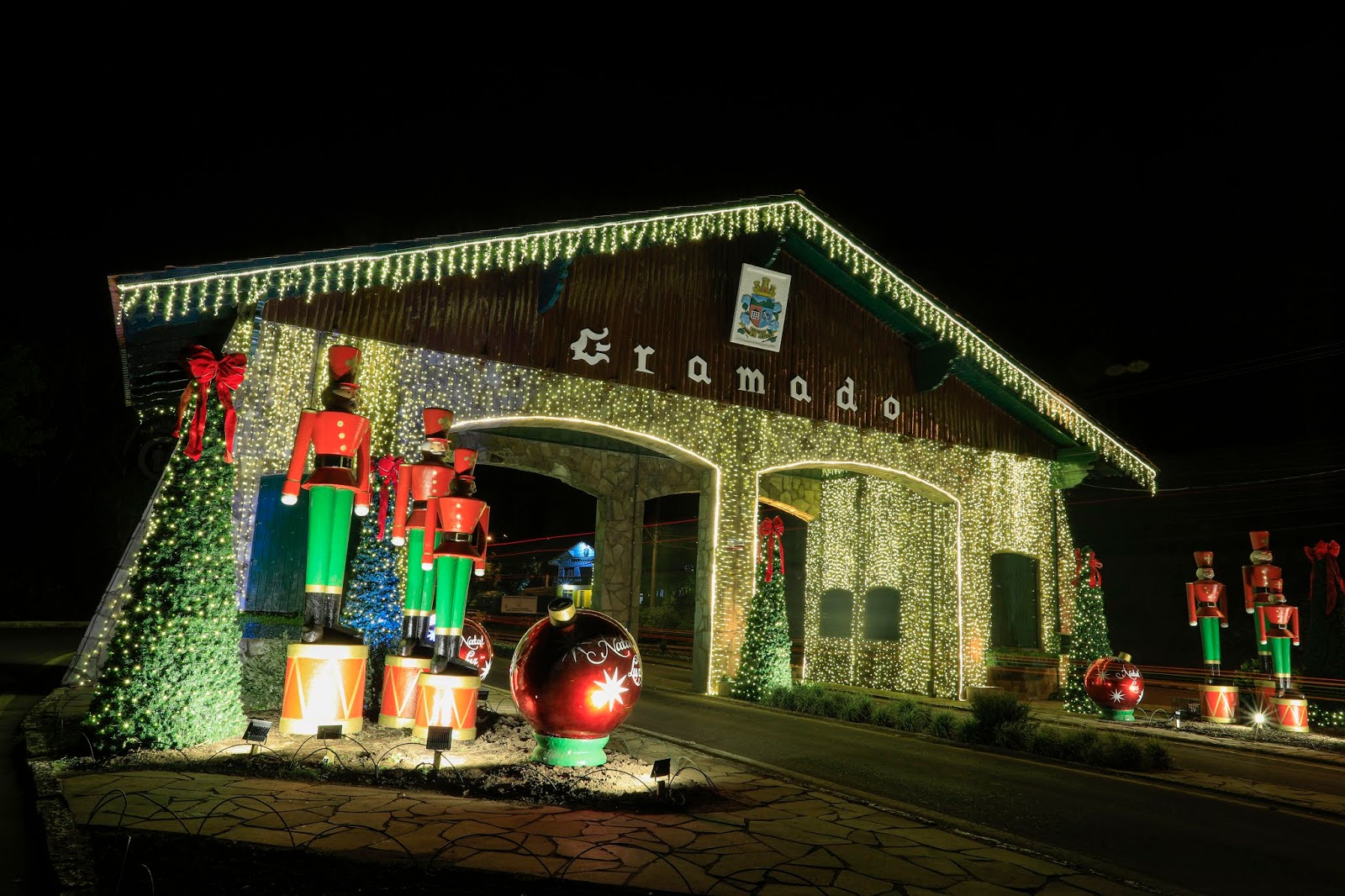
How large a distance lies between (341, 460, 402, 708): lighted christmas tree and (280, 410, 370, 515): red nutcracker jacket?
6.88ft

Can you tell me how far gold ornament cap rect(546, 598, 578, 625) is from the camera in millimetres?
7727

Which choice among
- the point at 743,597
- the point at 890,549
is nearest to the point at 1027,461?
the point at 890,549

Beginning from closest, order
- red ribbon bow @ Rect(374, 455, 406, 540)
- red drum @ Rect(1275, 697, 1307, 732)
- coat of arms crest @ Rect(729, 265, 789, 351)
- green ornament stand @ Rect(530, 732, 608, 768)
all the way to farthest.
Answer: green ornament stand @ Rect(530, 732, 608, 768) → red ribbon bow @ Rect(374, 455, 406, 540) → red drum @ Rect(1275, 697, 1307, 732) → coat of arms crest @ Rect(729, 265, 789, 351)

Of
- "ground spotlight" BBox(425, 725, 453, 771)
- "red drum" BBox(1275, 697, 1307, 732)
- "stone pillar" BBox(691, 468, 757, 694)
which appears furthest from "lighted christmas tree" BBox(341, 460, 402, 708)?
"red drum" BBox(1275, 697, 1307, 732)

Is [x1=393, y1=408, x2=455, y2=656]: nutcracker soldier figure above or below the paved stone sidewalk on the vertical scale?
above

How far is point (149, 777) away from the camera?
682cm

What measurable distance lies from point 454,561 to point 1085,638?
12.7 m

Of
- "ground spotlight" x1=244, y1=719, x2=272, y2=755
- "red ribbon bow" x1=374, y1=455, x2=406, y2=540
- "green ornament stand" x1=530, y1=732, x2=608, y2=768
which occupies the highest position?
"red ribbon bow" x1=374, y1=455, x2=406, y2=540

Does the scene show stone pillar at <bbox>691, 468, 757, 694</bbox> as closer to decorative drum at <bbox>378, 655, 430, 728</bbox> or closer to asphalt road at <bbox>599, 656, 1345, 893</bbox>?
asphalt road at <bbox>599, 656, 1345, 893</bbox>

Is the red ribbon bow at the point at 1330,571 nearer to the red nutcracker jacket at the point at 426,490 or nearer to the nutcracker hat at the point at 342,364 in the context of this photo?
the red nutcracker jacket at the point at 426,490

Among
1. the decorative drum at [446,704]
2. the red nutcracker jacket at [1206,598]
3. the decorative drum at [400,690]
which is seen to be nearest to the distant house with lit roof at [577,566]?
the red nutcracker jacket at [1206,598]

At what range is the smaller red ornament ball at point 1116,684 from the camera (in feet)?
47.0

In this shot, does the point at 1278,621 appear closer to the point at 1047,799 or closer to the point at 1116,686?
the point at 1116,686

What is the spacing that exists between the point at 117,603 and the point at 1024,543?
17449 mm
